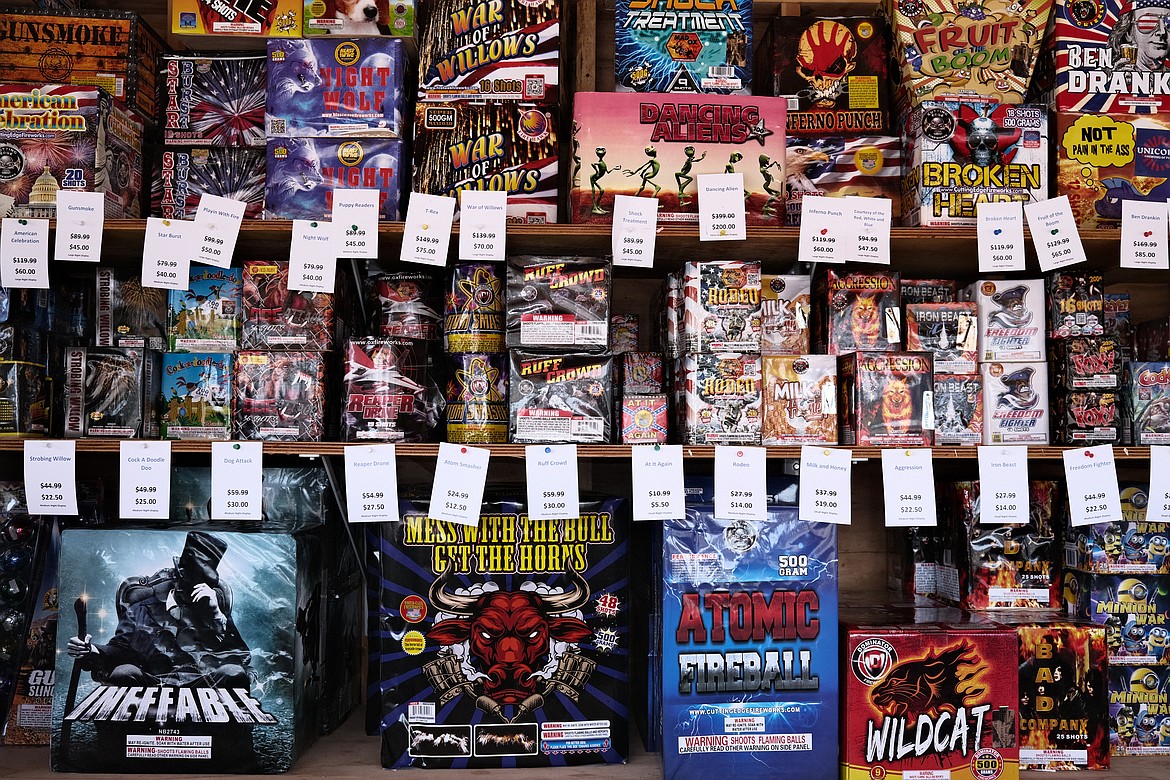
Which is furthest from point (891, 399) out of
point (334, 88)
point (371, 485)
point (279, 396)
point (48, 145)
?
point (48, 145)

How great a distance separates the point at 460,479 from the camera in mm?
2096

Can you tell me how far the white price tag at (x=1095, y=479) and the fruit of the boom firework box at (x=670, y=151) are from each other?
0.92 metres

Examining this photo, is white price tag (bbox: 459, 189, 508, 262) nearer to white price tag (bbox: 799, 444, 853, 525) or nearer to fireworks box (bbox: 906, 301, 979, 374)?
white price tag (bbox: 799, 444, 853, 525)

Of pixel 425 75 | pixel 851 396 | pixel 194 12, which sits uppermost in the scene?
pixel 194 12

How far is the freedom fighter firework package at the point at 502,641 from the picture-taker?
6.97 feet

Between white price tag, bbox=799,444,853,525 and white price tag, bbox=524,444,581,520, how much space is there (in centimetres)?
54

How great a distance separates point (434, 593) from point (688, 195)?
1.15 meters

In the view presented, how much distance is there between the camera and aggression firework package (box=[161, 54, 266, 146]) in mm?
2326

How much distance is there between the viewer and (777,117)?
2.25 meters

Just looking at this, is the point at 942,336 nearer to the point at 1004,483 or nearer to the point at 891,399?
the point at 891,399

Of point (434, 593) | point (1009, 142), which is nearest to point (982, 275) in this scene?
point (1009, 142)

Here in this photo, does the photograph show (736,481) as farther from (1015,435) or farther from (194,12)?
(194,12)

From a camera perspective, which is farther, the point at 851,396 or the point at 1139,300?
the point at 1139,300

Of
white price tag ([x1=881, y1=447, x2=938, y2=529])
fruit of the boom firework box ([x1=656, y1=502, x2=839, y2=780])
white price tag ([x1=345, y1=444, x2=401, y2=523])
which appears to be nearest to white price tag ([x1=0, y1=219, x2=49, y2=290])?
white price tag ([x1=345, y1=444, x2=401, y2=523])
